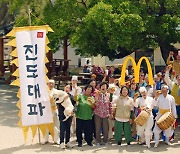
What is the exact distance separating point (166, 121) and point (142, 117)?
53 cm

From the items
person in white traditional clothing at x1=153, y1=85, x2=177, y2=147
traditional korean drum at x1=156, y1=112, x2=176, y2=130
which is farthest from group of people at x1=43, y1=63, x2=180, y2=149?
traditional korean drum at x1=156, y1=112, x2=176, y2=130

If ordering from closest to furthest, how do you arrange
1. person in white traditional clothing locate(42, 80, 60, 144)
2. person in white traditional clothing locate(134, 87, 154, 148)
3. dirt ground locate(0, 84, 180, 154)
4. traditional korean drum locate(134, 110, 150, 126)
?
dirt ground locate(0, 84, 180, 154)
traditional korean drum locate(134, 110, 150, 126)
person in white traditional clothing locate(134, 87, 154, 148)
person in white traditional clothing locate(42, 80, 60, 144)

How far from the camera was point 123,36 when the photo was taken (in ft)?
35.4

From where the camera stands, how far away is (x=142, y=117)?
8.02 meters

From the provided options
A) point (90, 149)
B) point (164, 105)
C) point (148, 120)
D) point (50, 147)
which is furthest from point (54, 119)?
point (164, 105)

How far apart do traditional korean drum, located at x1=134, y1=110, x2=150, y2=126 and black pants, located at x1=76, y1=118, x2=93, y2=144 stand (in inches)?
42.4

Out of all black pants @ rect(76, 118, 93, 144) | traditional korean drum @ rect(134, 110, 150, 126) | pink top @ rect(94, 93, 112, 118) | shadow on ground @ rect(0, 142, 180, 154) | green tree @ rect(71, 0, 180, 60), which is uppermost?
green tree @ rect(71, 0, 180, 60)

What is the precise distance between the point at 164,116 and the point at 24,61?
11.0 ft

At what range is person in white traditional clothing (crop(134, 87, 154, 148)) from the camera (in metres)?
8.12

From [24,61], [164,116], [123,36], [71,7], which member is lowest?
[164,116]

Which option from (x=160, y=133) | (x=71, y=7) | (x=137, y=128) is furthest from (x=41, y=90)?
(x=71, y=7)

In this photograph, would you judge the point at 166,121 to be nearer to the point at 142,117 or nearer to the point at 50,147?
the point at 142,117

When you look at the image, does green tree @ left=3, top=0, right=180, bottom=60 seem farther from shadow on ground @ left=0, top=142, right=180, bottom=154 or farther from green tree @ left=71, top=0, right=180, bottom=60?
shadow on ground @ left=0, top=142, right=180, bottom=154

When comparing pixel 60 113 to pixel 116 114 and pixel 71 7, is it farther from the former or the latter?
pixel 71 7
